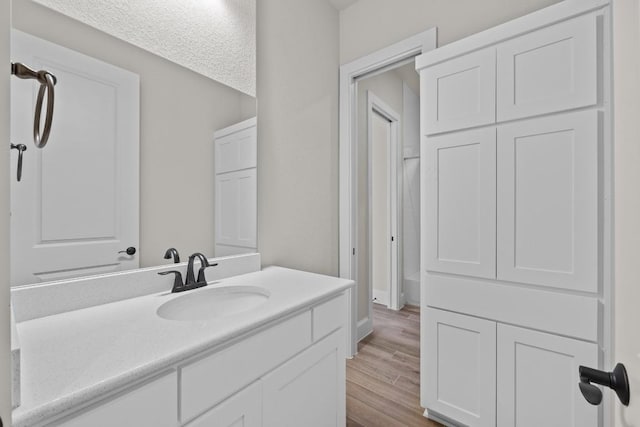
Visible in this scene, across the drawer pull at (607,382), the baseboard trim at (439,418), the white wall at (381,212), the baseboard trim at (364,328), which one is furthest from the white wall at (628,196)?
the white wall at (381,212)

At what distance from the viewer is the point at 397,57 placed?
1.99 m

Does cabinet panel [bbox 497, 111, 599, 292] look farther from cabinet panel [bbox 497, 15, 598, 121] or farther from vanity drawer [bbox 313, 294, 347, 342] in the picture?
vanity drawer [bbox 313, 294, 347, 342]

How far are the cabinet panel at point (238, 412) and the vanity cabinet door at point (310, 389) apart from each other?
3 centimetres

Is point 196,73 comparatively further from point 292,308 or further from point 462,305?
point 462,305

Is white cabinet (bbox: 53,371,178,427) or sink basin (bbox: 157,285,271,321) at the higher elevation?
sink basin (bbox: 157,285,271,321)

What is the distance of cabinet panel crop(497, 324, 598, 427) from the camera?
1176 mm

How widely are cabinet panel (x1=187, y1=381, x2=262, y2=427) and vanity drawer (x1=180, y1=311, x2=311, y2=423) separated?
0.02m

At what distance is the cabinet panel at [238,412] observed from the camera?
78cm

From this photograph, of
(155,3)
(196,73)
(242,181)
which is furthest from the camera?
(242,181)

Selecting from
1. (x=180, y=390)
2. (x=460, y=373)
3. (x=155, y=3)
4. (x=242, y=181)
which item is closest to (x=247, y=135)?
(x=242, y=181)

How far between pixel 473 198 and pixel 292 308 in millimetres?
1066

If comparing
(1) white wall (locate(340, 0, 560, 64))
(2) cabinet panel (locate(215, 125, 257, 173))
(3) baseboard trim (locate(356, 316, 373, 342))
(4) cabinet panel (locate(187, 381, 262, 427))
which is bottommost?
(3) baseboard trim (locate(356, 316, 373, 342))

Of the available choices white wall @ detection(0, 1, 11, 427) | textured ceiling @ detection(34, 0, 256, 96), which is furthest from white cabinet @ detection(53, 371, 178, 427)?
textured ceiling @ detection(34, 0, 256, 96)

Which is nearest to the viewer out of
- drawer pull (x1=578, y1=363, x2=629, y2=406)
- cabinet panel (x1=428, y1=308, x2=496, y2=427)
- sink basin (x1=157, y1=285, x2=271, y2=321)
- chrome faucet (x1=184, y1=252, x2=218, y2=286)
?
drawer pull (x1=578, y1=363, x2=629, y2=406)
